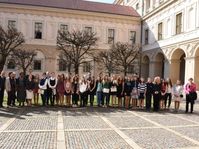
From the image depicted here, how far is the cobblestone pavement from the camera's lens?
299 inches

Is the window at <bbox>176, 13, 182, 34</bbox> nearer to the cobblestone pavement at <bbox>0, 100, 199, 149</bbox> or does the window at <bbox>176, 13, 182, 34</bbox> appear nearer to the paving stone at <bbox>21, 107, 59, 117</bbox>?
the cobblestone pavement at <bbox>0, 100, 199, 149</bbox>

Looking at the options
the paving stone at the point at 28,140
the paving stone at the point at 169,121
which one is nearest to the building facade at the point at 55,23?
the paving stone at the point at 169,121

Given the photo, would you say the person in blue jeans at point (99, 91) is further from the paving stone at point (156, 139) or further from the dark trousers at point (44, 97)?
the paving stone at point (156, 139)

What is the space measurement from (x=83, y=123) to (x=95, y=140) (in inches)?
99.9

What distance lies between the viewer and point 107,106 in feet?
51.4

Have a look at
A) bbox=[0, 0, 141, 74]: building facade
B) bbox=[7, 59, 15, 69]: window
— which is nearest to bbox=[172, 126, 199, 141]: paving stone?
bbox=[7, 59, 15, 69]: window

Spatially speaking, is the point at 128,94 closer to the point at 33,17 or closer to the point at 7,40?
the point at 7,40

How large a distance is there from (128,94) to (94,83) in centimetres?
179

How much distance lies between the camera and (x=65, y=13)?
1547 inches

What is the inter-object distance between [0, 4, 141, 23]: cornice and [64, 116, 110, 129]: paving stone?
28.9 metres

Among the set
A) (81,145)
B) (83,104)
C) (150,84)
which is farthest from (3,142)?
(150,84)

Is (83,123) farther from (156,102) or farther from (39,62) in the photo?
(39,62)

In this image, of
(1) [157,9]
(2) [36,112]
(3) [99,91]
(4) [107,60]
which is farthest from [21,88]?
(1) [157,9]

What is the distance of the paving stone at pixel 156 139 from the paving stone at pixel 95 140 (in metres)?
0.46
